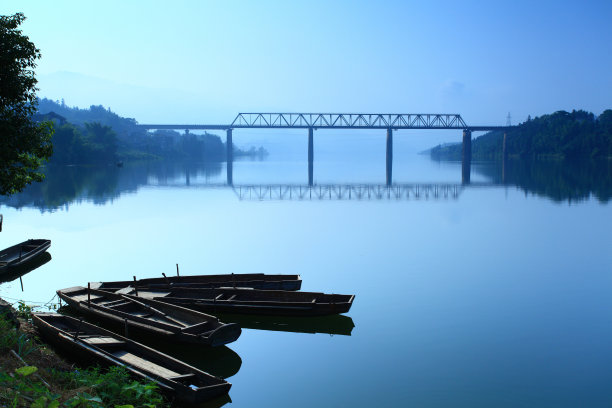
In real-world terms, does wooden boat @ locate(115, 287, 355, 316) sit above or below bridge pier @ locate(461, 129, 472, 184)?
below

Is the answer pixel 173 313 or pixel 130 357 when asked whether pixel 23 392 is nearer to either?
pixel 130 357

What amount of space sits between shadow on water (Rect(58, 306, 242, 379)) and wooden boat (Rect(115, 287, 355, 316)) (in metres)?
1.76

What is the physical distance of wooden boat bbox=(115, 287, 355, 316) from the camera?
53.1 feet

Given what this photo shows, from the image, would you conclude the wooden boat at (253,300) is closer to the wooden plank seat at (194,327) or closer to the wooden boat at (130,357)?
the wooden boat at (130,357)

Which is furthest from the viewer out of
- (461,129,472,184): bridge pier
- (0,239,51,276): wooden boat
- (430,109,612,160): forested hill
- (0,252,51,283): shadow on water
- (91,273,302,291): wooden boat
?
(430,109,612,160): forested hill

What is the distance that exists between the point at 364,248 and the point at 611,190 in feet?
144

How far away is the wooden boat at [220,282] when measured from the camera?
18219mm

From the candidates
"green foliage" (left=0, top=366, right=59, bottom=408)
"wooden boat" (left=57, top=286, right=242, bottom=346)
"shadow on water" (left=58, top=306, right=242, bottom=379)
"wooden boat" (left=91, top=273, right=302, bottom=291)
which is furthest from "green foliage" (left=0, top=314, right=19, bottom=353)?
"wooden boat" (left=91, top=273, right=302, bottom=291)

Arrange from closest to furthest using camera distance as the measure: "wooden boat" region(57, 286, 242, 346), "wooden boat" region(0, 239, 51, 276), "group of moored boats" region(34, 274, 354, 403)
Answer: "group of moored boats" region(34, 274, 354, 403) < "wooden boat" region(57, 286, 242, 346) < "wooden boat" region(0, 239, 51, 276)

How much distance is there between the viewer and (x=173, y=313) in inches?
594

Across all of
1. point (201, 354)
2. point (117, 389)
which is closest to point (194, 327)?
point (201, 354)

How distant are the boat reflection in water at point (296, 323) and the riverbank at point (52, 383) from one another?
539cm

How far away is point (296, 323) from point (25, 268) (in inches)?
572

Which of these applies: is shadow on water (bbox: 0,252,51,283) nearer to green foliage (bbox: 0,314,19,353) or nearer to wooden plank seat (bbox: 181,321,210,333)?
green foliage (bbox: 0,314,19,353)
